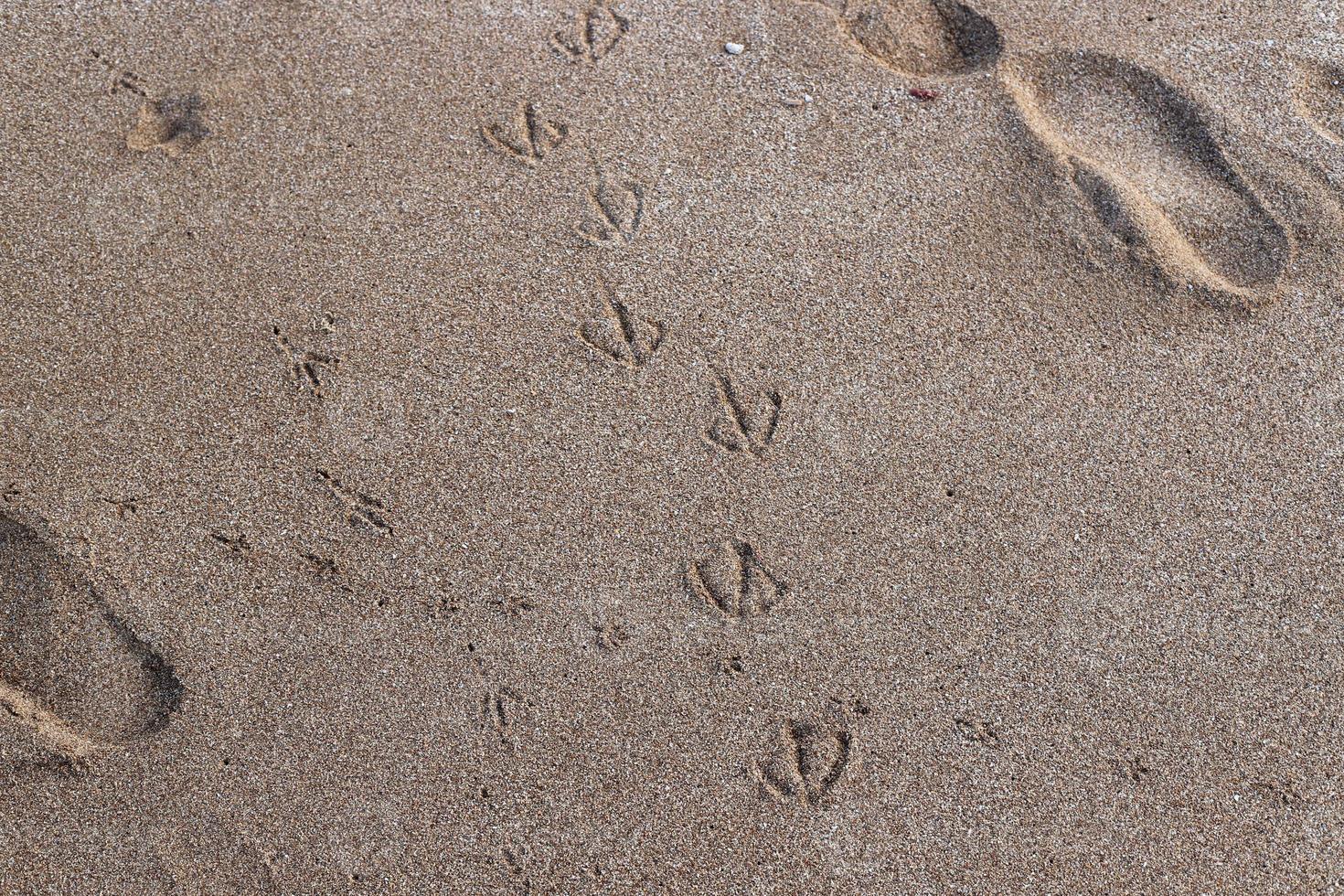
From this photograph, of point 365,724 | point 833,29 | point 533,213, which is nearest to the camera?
point 365,724

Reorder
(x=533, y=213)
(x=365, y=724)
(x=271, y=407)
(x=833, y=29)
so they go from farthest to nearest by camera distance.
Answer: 1. (x=833, y=29)
2. (x=533, y=213)
3. (x=271, y=407)
4. (x=365, y=724)

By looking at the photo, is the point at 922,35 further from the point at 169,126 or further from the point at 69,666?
the point at 69,666

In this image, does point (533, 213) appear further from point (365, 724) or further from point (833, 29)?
point (365, 724)

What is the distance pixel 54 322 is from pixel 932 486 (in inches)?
76.4

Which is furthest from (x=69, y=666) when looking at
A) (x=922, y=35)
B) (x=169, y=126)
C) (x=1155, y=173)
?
(x=1155, y=173)

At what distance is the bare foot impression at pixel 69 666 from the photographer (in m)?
2.05

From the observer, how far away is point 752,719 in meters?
2.09

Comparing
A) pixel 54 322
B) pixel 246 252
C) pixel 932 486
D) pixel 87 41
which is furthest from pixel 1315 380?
pixel 87 41

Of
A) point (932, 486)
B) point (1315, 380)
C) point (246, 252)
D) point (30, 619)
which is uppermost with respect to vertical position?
point (1315, 380)

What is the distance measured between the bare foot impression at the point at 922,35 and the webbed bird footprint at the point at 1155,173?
12 cm

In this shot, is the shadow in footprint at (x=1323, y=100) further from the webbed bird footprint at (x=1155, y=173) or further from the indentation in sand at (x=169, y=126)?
the indentation in sand at (x=169, y=126)

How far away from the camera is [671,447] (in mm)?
2227

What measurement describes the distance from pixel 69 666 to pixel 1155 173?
103 inches

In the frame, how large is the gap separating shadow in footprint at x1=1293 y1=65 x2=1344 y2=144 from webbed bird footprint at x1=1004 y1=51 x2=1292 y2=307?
0.28m
